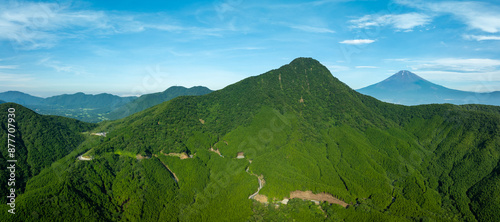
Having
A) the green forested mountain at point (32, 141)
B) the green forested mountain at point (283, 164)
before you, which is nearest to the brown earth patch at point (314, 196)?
the green forested mountain at point (283, 164)

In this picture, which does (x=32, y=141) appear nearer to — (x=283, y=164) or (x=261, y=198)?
(x=261, y=198)

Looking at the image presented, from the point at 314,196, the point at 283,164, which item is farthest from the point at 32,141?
the point at 314,196

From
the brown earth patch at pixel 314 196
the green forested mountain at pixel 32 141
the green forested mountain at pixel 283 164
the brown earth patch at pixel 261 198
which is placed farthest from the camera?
the brown earth patch at pixel 314 196

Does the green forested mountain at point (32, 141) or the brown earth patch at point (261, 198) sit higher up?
the green forested mountain at point (32, 141)

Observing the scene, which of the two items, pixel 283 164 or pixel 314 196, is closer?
pixel 314 196

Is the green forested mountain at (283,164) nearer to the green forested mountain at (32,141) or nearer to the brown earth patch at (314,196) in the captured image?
the brown earth patch at (314,196)

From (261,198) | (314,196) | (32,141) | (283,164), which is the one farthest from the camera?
(283,164)
